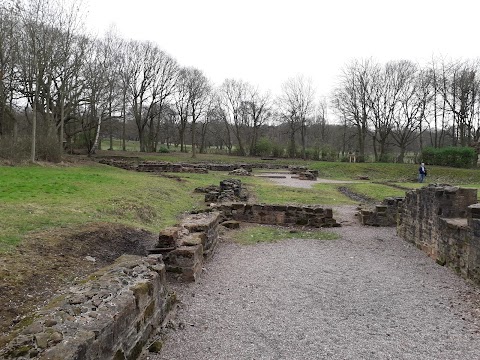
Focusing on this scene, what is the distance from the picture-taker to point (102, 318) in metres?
3.67

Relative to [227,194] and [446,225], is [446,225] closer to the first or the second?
[446,225]

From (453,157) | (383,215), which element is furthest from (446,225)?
(453,157)

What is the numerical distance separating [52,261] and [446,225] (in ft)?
26.6

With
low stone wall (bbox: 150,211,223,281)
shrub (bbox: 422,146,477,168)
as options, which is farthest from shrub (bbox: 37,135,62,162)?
shrub (bbox: 422,146,477,168)

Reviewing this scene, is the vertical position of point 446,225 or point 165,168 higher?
point 165,168

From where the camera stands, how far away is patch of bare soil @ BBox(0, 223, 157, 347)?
16.0ft

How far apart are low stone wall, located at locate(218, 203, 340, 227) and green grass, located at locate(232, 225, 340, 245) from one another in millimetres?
765

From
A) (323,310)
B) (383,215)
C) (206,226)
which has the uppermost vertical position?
(206,226)

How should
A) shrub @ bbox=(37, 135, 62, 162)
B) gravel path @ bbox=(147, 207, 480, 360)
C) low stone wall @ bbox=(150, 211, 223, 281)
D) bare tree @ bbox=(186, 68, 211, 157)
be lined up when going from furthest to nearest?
1. bare tree @ bbox=(186, 68, 211, 157)
2. shrub @ bbox=(37, 135, 62, 162)
3. low stone wall @ bbox=(150, 211, 223, 281)
4. gravel path @ bbox=(147, 207, 480, 360)

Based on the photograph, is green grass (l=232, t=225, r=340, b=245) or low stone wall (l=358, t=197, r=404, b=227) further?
low stone wall (l=358, t=197, r=404, b=227)

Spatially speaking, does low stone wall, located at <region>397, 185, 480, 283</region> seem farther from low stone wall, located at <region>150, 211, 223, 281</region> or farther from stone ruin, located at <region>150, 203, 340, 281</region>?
low stone wall, located at <region>150, 211, 223, 281</region>

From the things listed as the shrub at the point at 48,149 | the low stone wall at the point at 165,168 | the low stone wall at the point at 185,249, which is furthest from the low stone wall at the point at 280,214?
the low stone wall at the point at 165,168

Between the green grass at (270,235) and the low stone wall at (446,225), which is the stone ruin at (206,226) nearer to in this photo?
the green grass at (270,235)

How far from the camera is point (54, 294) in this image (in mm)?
5293
